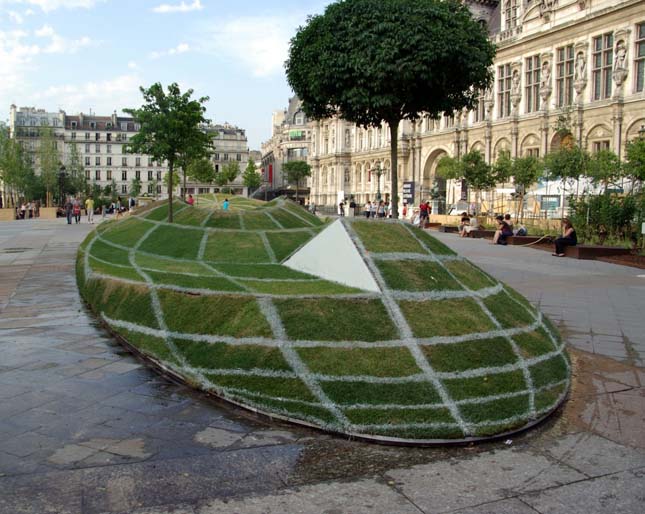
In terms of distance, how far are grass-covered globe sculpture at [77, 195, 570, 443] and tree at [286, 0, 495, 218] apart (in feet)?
39.1

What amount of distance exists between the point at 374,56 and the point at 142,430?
17.2 meters

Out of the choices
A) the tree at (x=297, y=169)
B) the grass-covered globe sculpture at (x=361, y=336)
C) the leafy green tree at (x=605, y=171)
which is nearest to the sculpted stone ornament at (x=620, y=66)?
the leafy green tree at (x=605, y=171)

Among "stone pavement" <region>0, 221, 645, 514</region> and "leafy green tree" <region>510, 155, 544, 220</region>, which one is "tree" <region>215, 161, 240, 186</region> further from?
"stone pavement" <region>0, 221, 645, 514</region>

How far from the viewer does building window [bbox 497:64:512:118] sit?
50519 mm

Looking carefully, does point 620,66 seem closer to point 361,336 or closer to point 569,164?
point 569,164

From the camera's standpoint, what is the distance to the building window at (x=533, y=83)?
156 ft

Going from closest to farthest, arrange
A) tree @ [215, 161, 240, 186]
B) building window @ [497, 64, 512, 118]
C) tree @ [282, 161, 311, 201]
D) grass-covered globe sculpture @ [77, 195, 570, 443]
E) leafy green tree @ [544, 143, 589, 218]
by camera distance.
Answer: grass-covered globe sculpture @ [77, 195, 570, 443], leafy green tree @ [544, 143, 589, 218], building window @ [497, 64, 512, 118], tree @ [282, 161, 311, 201], tree @ [215, 161, 240, 186]

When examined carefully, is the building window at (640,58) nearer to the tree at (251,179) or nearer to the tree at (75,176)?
the tree at (75,176)

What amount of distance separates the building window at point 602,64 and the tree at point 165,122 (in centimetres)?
3052

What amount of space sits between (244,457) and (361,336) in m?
2.25

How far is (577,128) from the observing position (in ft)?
Answer: 139

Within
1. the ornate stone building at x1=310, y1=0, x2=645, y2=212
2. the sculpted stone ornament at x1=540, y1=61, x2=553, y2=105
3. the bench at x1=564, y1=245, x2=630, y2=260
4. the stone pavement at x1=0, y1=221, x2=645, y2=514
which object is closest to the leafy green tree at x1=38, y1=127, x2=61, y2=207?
the ornate stone building at x1=310, y1=0, x2=645, y2=212

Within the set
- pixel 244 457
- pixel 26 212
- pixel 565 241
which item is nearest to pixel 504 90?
pixel 565 241

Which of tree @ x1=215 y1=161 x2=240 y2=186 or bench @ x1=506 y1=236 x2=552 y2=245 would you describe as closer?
bench @ x1=506 y1=236 x2=552 y2=245
